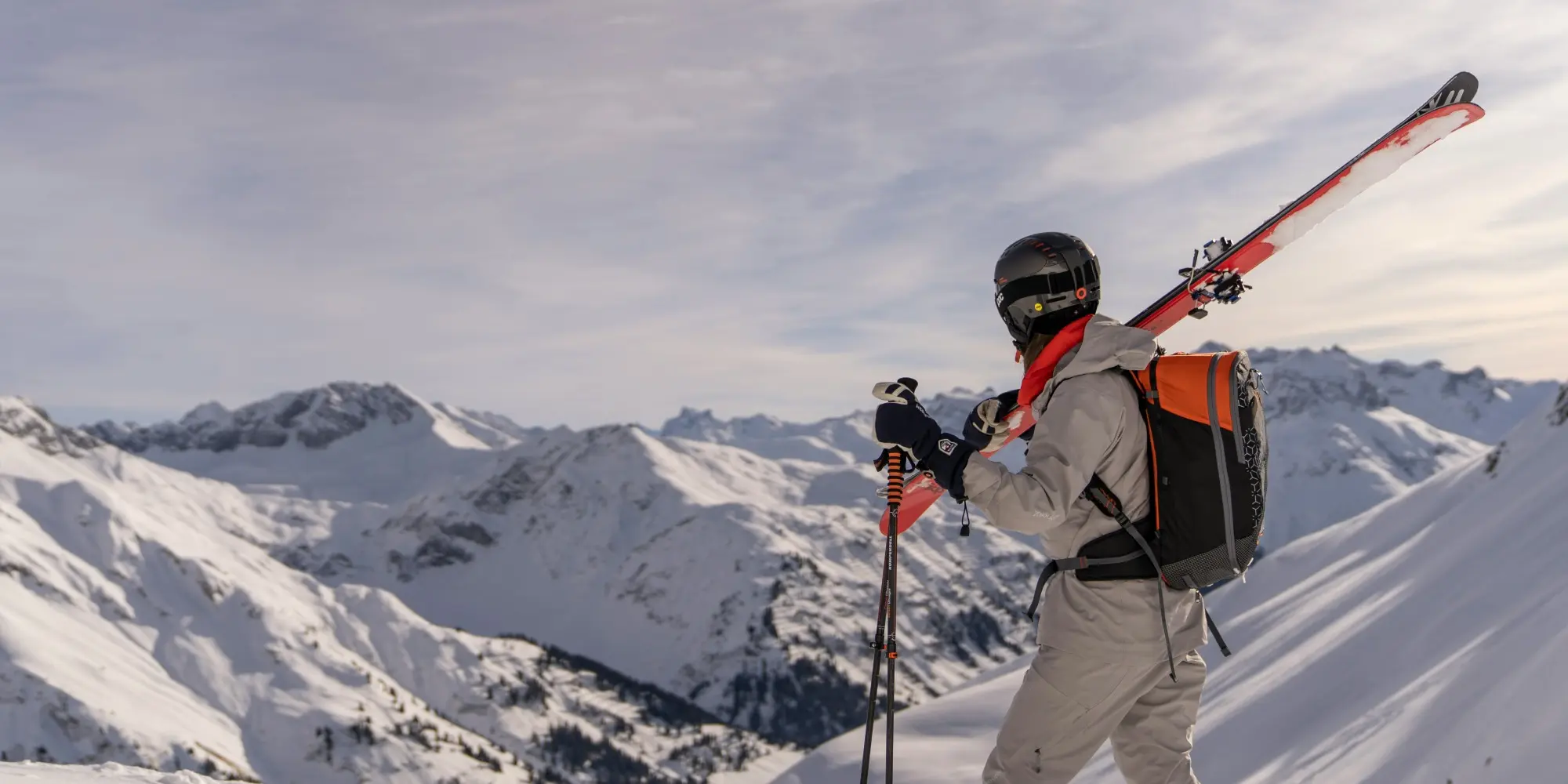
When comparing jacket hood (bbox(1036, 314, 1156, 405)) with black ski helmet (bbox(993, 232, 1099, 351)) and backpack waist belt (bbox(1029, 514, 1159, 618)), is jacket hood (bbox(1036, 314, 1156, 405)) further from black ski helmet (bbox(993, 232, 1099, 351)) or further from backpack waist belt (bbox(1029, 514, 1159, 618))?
backpack waist belt (bbox(1029, 514, 1159, 618))

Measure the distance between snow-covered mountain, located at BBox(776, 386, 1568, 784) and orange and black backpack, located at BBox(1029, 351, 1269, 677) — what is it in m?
3.26

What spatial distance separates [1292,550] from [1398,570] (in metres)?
15.8

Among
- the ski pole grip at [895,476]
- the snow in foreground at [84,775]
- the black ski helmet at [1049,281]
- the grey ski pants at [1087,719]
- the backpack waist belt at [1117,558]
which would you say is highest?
the black ski helmet at [1049,281]

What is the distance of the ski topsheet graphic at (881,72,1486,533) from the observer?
770 cm

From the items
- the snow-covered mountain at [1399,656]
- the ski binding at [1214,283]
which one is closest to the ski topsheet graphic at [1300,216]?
the ski binding at [1214,283]

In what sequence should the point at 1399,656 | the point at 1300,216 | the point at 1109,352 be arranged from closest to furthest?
the point at 1109,352 < the point at 1300,216 < the point at 1399,656

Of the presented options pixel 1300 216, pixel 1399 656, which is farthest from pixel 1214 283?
pixel 1399 656

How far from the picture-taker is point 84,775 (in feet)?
38.3

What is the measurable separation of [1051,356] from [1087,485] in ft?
2.67

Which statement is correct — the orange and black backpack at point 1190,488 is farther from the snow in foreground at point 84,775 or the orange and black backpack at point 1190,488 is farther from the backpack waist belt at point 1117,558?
the snow in foreground at point 84,775

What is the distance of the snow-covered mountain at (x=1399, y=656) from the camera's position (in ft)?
29.5

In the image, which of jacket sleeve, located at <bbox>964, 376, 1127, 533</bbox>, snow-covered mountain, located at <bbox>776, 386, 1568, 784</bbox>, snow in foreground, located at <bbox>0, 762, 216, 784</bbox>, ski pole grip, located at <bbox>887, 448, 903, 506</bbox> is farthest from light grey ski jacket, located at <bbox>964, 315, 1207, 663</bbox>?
snow in foreground, located at <bbox>0, 762, 216, 784</bbox>

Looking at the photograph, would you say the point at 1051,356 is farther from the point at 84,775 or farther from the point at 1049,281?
the point at 84,775

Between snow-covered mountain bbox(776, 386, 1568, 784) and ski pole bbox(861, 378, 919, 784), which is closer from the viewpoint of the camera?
ski pole bbox(861, 378, 919, 784)
